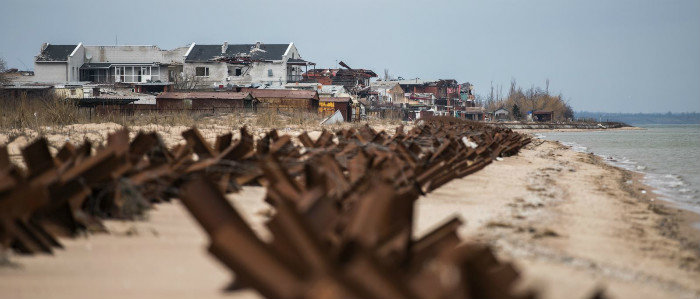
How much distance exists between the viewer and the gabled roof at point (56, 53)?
223 feet

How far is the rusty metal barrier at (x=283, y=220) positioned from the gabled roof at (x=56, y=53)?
68051mm

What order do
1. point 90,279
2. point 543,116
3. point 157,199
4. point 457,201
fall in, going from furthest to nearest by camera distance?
point 543,116 → point 457,201 → point 157,199 → point 90,279

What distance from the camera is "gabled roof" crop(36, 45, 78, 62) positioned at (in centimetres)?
6806

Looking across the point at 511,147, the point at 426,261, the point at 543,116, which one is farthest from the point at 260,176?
the point at 543,116

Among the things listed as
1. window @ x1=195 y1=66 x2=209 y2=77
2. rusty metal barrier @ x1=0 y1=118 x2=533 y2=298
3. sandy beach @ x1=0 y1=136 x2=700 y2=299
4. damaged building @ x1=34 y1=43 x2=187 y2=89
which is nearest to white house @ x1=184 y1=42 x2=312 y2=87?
window @ x1=195 y1=66 x2=209 y2=77

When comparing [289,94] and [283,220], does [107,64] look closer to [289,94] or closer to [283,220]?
[289,94]

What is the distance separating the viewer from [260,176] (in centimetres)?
622

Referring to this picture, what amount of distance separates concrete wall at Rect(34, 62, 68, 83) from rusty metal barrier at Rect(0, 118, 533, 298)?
222ft

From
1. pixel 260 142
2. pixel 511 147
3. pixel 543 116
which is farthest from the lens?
pixel 543 116

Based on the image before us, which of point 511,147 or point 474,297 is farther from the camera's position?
point 511,147

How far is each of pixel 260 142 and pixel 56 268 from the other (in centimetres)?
426

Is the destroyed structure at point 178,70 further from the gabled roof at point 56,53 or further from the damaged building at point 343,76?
the damaged building at point 343,76

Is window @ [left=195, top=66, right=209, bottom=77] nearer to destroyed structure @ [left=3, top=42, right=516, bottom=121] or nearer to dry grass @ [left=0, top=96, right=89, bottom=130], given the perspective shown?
destroyed structure @ [left=3, top=42, right=516, bottom=121]

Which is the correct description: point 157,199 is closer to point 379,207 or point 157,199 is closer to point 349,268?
point 379,207
